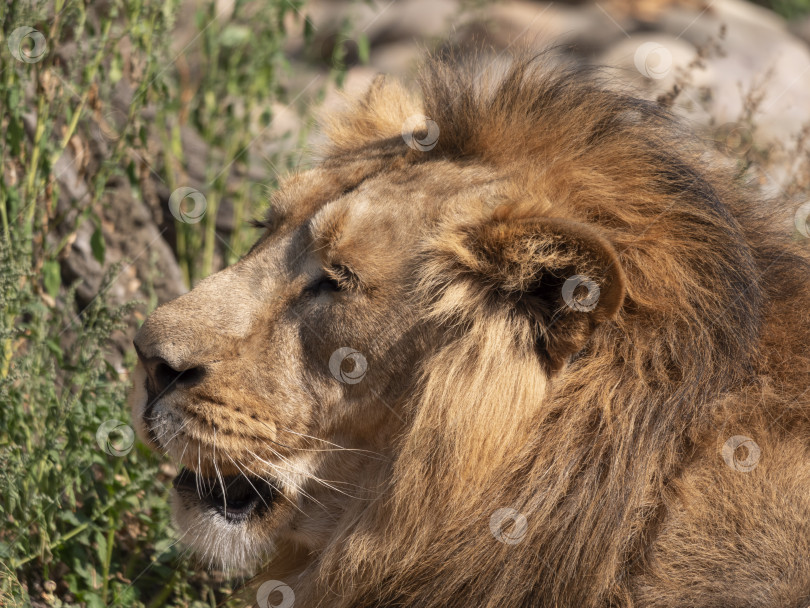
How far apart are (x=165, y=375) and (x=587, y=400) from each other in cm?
127

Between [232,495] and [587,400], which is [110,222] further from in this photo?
[587,400]

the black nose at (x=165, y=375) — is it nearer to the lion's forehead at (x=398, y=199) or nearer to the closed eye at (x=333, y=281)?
the closed eye at (x=333, y=281)

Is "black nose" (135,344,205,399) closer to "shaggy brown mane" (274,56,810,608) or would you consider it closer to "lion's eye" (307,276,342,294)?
"lion's eye" (307,276,342,294)

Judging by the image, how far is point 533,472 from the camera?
105 inches

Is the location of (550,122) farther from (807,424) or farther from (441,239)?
(807,424)

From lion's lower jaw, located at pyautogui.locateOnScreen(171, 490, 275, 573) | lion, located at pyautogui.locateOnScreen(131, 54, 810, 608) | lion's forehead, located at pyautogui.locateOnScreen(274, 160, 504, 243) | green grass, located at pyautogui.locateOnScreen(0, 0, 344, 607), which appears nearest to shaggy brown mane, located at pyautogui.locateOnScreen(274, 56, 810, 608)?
lion, located at pyautogui.locateOnScreen(131, 54, 810, 608)

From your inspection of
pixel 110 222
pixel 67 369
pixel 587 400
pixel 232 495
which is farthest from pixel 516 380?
pixel 110 222

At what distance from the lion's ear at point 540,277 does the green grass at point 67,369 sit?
1.32 metres

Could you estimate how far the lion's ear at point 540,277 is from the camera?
2.45 meters

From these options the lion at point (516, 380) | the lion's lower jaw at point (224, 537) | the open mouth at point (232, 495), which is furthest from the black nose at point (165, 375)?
the lion's lower jaw at point (224, 537)

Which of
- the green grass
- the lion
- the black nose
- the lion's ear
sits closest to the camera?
the lion's ear

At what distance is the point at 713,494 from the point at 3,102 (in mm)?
2998

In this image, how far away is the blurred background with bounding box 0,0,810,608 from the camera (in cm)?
334

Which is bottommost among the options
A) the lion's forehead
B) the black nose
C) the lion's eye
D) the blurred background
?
the blurred background
